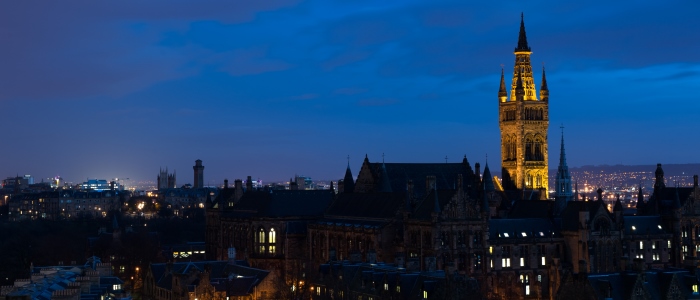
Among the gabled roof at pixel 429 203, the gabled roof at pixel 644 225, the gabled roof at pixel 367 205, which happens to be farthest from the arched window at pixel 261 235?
the gabled roof at pixel 644 225

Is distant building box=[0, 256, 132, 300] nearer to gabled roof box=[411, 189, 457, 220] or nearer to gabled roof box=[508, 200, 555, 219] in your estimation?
gabled roof box=[411, 189, 457, 220]

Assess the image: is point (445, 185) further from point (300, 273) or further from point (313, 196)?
point (300, 273)

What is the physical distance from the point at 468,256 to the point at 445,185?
43048 mm

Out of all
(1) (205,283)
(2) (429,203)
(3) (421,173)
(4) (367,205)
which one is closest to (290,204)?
(4) (367,205)

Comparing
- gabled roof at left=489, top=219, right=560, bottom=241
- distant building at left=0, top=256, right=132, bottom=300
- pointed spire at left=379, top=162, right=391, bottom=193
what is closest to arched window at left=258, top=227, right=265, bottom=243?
pointed spire at left=379, top=162, right=391, bottom=193

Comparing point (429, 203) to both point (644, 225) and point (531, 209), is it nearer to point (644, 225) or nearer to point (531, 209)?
point (531, 209)

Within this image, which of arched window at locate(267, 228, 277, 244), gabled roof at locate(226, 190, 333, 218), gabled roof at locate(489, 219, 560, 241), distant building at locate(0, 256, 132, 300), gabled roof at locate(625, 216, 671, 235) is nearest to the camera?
distant building at locate(0, 256, 132, 300)

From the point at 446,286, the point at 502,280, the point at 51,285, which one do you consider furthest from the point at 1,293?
the point at 502,280

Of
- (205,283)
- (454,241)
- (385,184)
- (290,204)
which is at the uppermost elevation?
(385,184)

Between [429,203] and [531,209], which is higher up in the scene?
[429,203]

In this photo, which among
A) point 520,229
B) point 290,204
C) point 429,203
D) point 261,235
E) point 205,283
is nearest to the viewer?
point 205,283

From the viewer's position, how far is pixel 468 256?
151375 millimetres

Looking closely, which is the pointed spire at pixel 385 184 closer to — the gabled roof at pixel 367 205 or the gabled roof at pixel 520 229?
the gabled roof at pixel 367 205

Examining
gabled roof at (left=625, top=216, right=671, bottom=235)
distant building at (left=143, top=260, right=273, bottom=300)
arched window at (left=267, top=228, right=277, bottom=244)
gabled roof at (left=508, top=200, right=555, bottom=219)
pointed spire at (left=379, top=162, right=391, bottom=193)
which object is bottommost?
distant building at (left=143, top=260, right=273, bottom=300)
